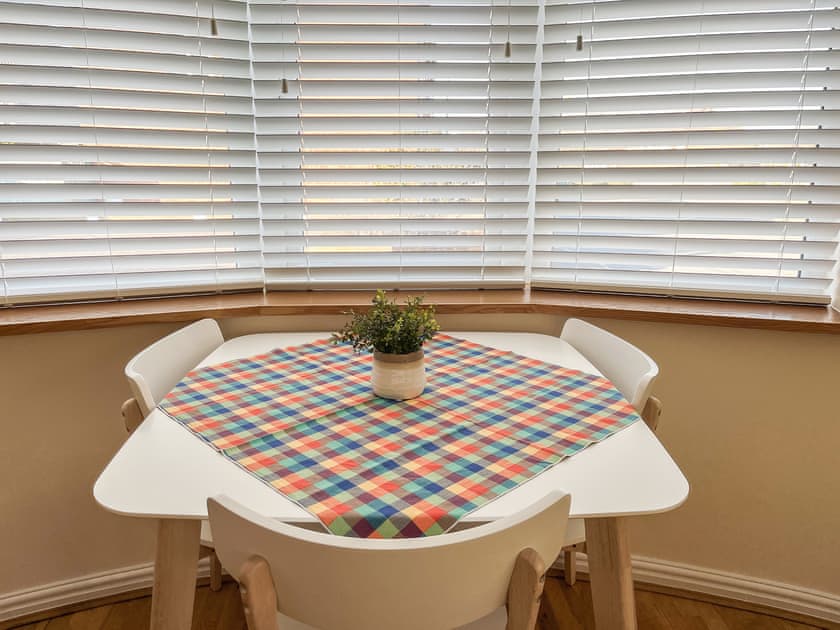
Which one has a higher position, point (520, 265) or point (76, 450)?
point (520, 265)

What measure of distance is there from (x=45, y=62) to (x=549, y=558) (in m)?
1.92

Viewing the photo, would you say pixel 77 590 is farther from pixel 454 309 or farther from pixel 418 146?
pixel 418 146

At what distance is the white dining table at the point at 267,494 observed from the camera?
101cm

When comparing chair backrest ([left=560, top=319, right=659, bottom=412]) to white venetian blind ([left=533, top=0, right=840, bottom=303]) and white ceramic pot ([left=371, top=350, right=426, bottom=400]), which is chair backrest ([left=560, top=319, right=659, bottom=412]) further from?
white ceramic pot ([left=371, top=350, right=426, bottom=400])

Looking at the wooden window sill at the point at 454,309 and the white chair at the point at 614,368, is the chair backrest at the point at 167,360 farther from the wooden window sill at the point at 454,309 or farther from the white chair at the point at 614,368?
the white chair at the point at 614,368

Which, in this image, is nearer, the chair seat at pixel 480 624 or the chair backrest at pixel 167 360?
the chair seat at pixel 480 624

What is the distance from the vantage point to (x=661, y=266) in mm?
2035

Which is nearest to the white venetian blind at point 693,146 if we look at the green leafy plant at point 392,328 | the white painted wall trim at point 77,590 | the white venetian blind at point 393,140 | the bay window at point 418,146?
the bay window at point 418,146

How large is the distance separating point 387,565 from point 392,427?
19.2 inches

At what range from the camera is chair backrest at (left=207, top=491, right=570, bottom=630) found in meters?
0.82

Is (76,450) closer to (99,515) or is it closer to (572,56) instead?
(99,515)

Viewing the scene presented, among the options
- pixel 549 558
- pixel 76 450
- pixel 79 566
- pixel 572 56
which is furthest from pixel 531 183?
pixel 79 566

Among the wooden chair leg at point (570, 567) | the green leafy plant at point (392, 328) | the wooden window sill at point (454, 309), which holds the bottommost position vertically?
the wooden chair leg at point (570, 567)

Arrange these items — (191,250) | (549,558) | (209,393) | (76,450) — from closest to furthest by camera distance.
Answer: (549,558) < (209,393) < (76,450) < (191,250)
